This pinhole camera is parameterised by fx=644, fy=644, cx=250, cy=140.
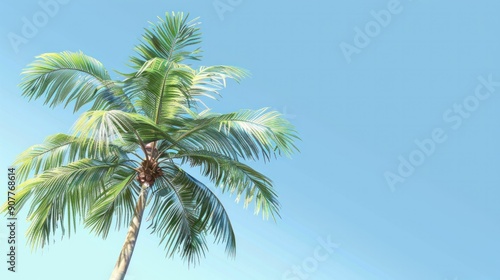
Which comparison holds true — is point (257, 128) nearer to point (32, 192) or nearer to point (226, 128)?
point (226, 128)

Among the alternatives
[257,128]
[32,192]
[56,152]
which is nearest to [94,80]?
[56,152]

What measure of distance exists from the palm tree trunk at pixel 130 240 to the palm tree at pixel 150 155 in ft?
0.06

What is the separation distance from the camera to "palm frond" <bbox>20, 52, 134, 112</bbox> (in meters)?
13.2

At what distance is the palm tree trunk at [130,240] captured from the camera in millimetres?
12125

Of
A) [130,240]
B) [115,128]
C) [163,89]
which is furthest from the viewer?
[163,89]

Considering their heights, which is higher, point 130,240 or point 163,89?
point 163,89

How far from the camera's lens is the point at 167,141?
13.0 m

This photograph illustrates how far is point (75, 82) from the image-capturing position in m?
13.5

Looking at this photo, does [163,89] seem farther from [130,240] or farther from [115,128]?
[130,240]

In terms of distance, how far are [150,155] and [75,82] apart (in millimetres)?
2313

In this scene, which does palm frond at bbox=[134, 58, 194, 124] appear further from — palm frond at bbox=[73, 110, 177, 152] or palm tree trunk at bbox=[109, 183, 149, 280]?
palm tree trunk at bbox=[109, 183, 149, 280]

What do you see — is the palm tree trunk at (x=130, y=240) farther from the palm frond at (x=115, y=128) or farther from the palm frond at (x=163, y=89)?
the palm frond at (x=163, y=89)

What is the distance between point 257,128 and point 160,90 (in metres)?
2.22

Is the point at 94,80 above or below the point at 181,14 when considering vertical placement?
below
